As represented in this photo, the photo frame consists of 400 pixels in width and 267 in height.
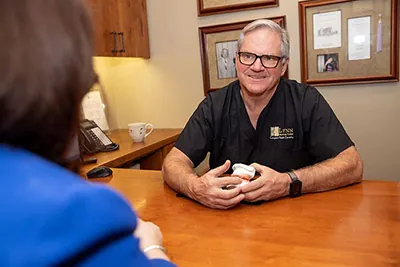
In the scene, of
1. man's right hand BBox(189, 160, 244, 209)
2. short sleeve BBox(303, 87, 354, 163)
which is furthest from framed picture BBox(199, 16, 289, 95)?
man's right hand BBox(189, 160, 244, 209)

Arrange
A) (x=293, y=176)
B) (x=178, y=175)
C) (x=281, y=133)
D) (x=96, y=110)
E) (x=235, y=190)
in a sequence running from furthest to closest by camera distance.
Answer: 1. (x=96, y=110)
2. (x=281, y=133)
3. (x=178, y=175)
4. (x=293, y=176)
5. (x=235, y=190)

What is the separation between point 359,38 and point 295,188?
5.32 ft

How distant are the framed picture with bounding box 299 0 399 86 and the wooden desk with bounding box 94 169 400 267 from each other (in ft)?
4.56

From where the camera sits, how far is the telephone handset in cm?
221

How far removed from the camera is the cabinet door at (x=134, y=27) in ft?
9.07

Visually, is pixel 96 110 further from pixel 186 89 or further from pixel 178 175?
pixel 178 175

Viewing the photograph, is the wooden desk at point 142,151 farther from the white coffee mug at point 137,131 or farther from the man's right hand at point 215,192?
the man's right hand at point 215,192

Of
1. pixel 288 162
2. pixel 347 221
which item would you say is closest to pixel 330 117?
Result: pixel 288 162

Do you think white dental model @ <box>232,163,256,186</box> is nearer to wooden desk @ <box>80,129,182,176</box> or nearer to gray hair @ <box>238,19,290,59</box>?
gray hair @ <box>238,19,290,59</box>

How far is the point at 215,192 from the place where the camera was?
3.95ft

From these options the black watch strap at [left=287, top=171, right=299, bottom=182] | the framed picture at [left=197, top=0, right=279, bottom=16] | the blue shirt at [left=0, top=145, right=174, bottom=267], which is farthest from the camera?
the framed picture at [left=197, top=0, right=279, bottom=16]

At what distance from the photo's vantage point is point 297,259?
84 cm

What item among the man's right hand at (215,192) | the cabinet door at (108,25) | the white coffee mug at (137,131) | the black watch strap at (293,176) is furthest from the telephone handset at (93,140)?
the black watch strap at (293,176)

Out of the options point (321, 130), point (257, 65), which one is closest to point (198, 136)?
point (257, 65)
